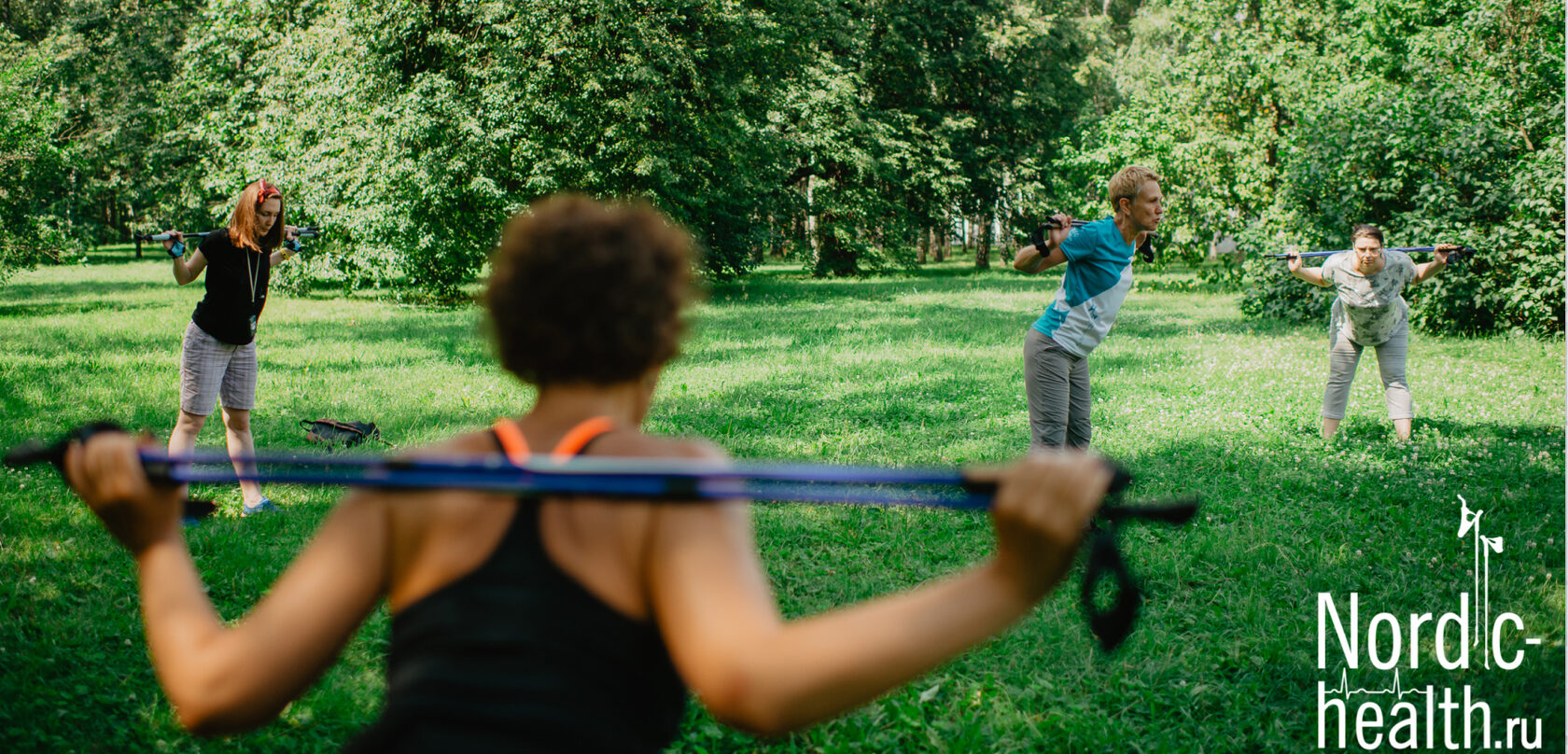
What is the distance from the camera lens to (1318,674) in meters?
4.27

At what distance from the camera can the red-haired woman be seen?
5723mm

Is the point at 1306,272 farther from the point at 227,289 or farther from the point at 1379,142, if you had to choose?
the point at 1379,142

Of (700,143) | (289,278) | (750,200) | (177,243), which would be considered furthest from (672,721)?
(750,200)

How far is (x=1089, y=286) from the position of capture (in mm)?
5594

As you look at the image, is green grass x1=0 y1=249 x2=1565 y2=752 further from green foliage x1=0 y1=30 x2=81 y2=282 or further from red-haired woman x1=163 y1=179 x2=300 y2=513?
green foliage x1=0 y1=30 x2=81 y2=282

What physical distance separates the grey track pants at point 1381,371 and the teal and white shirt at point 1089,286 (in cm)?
372

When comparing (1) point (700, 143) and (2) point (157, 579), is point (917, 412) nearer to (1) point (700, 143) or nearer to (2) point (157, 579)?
(2) point (157, 579)

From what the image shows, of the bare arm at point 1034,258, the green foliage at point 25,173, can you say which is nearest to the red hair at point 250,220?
the bare arm at point 1034,258

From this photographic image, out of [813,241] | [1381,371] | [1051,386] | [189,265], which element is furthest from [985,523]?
[813,241]

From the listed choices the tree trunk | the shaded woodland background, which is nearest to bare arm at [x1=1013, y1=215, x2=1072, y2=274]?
the shaded woodland background

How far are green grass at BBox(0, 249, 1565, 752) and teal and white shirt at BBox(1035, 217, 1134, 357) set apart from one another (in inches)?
50.9

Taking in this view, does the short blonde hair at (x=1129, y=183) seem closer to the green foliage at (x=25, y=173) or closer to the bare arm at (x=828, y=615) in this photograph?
the bare arm at (x=828, y=615)

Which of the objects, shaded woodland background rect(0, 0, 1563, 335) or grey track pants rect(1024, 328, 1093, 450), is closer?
grey track pants rect(1024, 328, 1093, 450)

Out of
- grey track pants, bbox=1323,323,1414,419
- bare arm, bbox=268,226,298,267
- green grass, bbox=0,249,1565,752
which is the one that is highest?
bare arm, bbox=268,226,298,267
